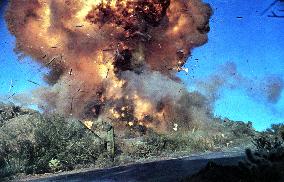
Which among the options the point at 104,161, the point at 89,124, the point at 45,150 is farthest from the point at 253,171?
the point at 89,124

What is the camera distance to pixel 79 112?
3547 centimetres

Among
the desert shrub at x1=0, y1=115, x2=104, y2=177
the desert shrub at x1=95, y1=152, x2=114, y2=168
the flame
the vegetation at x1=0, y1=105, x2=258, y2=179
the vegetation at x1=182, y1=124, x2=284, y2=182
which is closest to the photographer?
the vegetation at x1=182, y1=124, x2=284, y2=182

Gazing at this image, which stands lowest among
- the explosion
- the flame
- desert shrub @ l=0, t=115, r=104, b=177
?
desert shrub @ l=0, t=115, r=104, b=177

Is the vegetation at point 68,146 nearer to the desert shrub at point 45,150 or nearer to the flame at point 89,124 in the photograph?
the desert shrub at point 45,150

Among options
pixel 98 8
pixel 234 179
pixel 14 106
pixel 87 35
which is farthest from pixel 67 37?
pixel 234 179

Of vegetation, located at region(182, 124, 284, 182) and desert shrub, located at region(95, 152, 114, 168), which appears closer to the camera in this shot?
vegetation, located at region(182, 124, 284, 182)

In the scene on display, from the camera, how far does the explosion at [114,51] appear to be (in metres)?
34.3

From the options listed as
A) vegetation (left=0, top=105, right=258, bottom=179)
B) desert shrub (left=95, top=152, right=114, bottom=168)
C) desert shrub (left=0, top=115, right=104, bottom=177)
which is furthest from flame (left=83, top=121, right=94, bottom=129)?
desert shrub (left=95, top=152, right=114, bottom=168)

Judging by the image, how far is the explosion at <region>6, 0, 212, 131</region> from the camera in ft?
113

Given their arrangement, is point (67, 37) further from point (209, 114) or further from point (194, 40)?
point (209, 114)

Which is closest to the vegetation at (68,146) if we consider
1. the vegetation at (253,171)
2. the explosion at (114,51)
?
the explosion at (114,51)

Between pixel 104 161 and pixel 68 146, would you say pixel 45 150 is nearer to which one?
pixel 68 146

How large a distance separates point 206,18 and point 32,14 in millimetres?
17608

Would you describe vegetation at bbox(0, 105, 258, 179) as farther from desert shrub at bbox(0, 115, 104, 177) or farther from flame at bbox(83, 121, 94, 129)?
flame at bbox(83, 121, 94, 129)
